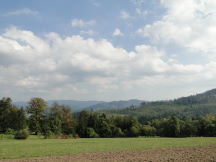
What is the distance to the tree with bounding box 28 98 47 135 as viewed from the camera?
6800 centimetres

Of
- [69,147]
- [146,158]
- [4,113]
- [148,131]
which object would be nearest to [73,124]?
[4,113]

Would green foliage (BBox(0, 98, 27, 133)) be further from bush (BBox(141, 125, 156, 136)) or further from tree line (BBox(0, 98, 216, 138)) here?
bush (BBox(141, 125, 156, 136))

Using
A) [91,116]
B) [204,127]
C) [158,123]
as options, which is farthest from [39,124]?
[204,127]

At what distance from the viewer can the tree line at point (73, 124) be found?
6619 cm

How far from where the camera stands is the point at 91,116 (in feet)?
256

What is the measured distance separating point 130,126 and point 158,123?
1186 cm

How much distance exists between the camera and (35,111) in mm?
69250

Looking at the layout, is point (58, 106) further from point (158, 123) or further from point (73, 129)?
point (158, 123)

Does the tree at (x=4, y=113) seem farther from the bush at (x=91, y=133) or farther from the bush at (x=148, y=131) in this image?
the bush at (x=148, y=131)

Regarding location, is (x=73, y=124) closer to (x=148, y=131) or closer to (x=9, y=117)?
(x=9, y=117)

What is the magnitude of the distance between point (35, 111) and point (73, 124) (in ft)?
46.2

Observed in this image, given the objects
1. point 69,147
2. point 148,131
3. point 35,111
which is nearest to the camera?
point 69,147

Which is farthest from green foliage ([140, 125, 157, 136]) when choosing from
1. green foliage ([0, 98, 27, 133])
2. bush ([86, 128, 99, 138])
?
green foliage ([0, 98, 27, 133])

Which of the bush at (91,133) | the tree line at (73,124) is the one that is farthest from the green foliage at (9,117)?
the bush at (91,133)
